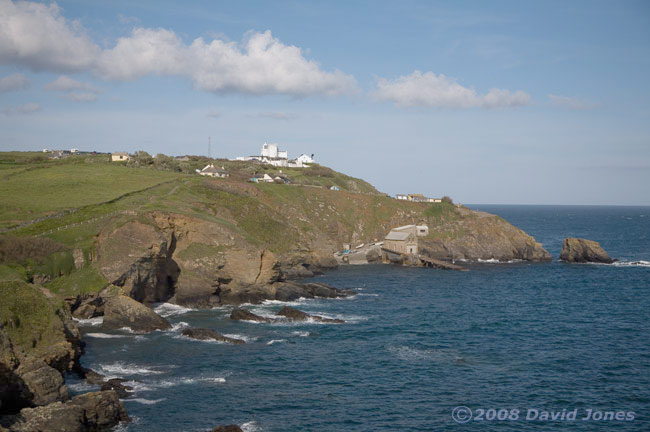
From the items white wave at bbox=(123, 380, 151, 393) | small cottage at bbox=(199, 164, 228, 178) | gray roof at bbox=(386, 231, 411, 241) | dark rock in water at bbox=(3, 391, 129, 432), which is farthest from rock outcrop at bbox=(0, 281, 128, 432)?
small cottage at bbox=(199, 164, 228, 178)

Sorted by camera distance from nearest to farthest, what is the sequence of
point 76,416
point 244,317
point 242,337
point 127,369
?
point 76,416 < point 127,369 < point 242,337 < point 244,317

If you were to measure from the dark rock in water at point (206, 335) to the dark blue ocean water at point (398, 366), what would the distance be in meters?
1.37

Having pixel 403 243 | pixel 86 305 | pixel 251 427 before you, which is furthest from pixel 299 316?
pixel 403 243

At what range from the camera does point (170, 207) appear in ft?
248

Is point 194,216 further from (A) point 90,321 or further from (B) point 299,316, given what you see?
(B) point 299,316

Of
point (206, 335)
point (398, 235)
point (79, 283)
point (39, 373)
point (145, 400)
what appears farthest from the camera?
point (398, 235)

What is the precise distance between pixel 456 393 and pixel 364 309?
27674 mm

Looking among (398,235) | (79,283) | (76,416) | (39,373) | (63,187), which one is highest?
(63,187)

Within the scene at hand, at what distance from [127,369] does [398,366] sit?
2231 centimetres

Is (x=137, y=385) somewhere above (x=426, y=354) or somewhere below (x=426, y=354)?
below

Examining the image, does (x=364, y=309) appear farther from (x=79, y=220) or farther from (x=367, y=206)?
(x=367, y=206)

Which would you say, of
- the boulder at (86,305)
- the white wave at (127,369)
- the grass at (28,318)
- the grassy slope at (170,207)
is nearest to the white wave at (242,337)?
the white wave at (127,369)

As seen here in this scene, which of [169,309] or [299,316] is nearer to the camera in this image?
[299,316]

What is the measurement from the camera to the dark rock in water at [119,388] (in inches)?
1420
